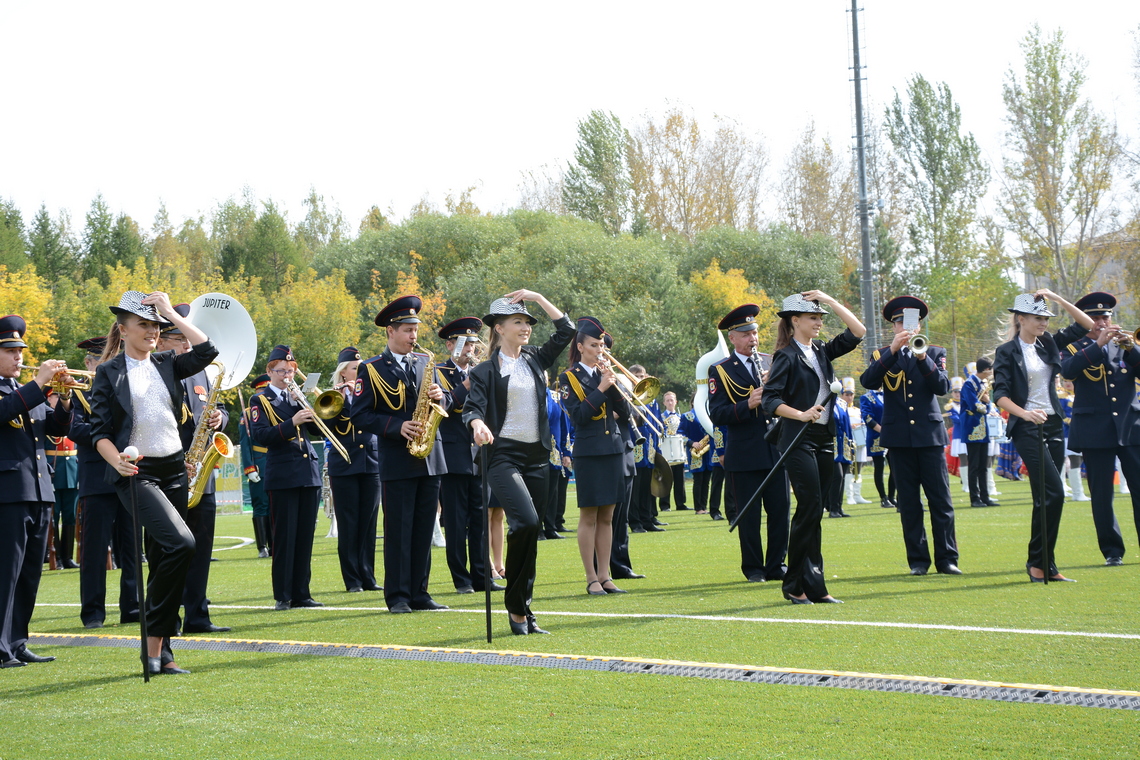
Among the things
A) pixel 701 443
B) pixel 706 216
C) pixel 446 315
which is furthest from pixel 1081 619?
pixel 706 216

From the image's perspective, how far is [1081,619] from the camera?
7258 millimetres

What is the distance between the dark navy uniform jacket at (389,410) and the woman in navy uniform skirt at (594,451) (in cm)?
129

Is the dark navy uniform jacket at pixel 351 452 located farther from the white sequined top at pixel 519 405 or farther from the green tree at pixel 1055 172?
the green tree at pixel 1055 172

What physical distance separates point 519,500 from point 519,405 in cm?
71

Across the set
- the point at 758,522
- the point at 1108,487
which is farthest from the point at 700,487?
the point at 1108,487

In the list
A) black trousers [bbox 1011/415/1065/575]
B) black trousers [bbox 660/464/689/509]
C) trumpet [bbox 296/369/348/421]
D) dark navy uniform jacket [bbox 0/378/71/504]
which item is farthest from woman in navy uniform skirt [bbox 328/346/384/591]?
black trousers [bbox 660/464/689/509]

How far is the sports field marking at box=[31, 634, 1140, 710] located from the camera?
5.16 meters

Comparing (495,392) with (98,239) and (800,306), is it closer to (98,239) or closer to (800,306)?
(800,306)

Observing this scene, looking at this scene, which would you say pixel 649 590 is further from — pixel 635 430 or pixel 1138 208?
pixel 1138 208

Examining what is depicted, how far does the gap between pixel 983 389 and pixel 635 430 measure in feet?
A: 30.9

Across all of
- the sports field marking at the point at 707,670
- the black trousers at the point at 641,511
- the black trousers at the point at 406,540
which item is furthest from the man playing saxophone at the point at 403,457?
the black trousers at the point at 641,511

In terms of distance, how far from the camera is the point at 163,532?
6.52 metres

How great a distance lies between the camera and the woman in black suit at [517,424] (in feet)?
24.7

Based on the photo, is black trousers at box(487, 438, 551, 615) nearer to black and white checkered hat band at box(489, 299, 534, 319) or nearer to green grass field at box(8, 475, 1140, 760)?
green grass field at box(8, 475, 1140, 760)
